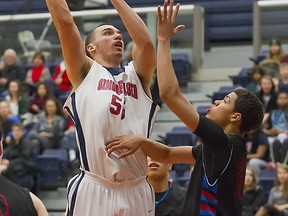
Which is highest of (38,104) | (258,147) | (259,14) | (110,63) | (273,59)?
(259,14)

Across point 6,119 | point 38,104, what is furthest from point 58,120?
point 38,104

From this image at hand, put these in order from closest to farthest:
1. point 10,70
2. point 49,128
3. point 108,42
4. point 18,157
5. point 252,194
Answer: point 108,42, point 252,194, point 18,157, point 49,128, point 10,70

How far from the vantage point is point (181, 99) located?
4.57m

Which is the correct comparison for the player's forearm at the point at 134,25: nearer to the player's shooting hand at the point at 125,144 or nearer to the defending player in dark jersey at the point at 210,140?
the defending player in dark jersey at the point at 210,140

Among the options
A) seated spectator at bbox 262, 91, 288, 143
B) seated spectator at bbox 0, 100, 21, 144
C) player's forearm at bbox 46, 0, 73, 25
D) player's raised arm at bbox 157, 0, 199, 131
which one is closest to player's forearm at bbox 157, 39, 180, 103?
player's raised arm at bbox 157, 0, 199, 131

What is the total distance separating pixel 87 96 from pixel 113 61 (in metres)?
0.33

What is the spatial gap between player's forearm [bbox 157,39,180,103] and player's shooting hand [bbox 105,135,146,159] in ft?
0.90

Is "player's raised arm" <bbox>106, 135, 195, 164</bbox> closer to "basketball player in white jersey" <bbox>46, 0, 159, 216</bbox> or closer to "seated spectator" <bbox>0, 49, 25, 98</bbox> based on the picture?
"basketball player in white jersey" <bbox>46, 0, 159, 216</bbox>

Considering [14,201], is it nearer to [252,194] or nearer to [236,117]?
[236,117]

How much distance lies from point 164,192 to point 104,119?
50.3 inches

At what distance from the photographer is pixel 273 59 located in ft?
38.9

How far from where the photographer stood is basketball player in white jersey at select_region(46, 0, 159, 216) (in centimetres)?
463

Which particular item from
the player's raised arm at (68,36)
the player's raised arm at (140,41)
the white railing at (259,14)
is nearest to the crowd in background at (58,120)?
the white railing at (259,14)

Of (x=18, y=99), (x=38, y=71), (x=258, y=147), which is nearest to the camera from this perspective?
(x=258, y=147)
